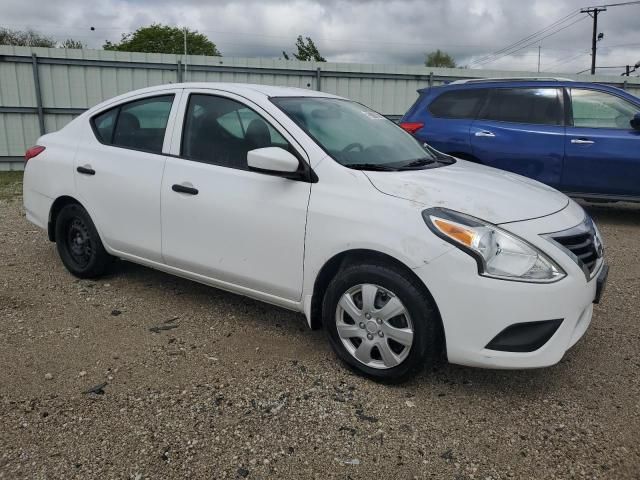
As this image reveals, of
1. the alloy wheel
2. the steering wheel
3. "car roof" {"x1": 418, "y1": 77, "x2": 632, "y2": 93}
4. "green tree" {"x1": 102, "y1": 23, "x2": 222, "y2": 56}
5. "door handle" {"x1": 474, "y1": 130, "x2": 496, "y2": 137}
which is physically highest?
"green tree" {"x1": 102, "y1": 23, "x2": 222, "y2": 56}

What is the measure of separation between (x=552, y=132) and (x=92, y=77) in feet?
31.7

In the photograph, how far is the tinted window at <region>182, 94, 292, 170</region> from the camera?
3.44 metres

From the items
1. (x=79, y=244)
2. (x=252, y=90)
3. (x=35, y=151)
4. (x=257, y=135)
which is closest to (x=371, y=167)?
(x=257, y=135)

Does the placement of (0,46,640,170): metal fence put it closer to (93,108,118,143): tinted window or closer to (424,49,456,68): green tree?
(93,108,118,143): tinted window

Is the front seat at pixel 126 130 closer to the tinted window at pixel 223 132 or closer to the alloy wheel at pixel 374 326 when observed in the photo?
the tinted window at pixel 223 132

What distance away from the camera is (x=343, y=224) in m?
2.94

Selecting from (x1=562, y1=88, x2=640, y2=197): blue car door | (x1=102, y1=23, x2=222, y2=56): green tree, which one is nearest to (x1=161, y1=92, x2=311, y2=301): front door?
(x1=562, y1=88, x2=640, y2=197): blue car door

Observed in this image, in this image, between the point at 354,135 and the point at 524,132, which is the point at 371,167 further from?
the point at 524,132

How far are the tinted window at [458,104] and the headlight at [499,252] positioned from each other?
16.3 ft

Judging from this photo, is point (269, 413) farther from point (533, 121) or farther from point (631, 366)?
point (533, 121)

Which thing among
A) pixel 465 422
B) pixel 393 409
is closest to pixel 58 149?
pixel 393 409

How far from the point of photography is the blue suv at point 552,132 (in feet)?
22.1

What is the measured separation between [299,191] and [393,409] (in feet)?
4.12

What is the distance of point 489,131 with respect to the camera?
7.08 meters
